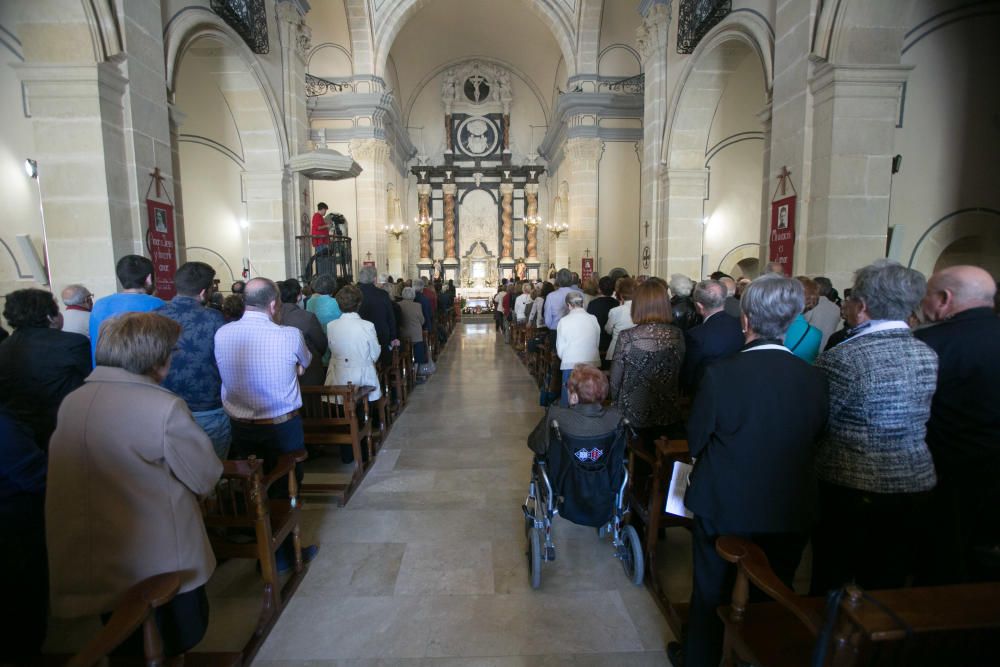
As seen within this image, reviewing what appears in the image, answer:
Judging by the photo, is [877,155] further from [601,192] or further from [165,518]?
[601,192]

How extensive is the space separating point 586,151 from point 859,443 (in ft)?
42.0

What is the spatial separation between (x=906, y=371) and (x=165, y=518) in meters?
2.51

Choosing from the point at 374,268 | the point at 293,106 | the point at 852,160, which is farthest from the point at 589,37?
the point at 852,160

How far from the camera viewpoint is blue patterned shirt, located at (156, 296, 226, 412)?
2.69 m

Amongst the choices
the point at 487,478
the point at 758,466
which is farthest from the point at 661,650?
the point at 487,478

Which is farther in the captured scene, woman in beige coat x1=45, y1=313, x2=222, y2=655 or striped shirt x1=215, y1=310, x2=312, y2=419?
striped shirt x1=215, y1=310, x2=312, y2=419

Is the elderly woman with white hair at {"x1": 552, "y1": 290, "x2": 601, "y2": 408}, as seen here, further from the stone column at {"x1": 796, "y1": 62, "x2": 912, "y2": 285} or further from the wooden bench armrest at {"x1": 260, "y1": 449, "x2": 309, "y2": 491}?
the stone column at {"x1": 796, "y1": 62, "x2": 912, "y2": 285}

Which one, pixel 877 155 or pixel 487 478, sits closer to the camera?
pixel 487 478

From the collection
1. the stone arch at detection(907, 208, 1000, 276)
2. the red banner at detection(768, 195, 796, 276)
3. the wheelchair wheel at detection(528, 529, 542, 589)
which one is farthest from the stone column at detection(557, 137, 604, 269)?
the wheelchair wheel at detection(528, 529, 542, 589)

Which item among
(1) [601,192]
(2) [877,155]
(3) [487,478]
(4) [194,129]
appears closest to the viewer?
(3) [487,478]

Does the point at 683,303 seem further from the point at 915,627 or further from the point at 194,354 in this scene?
the point at 194,354

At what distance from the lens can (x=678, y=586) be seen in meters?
2.72

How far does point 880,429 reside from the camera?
1.75 m

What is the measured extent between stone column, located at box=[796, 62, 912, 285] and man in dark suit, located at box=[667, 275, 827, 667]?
369cm
